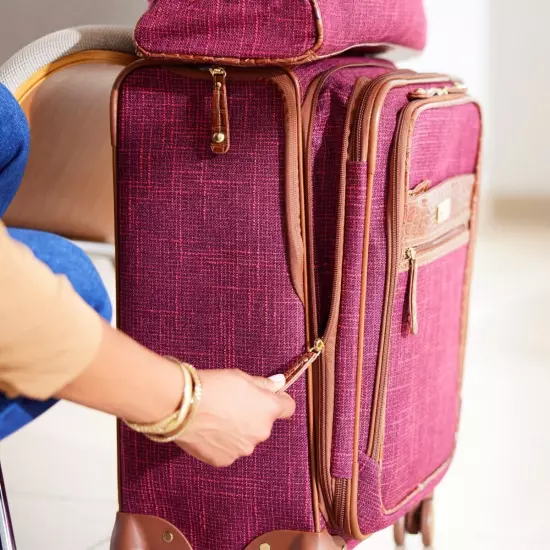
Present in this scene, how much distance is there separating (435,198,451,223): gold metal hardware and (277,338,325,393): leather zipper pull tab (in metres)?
0.24

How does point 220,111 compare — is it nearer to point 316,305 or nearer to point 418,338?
point 316,305

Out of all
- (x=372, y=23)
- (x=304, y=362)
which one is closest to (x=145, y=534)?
(x=304, y=362)

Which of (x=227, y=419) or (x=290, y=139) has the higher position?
(x=290, y=139)

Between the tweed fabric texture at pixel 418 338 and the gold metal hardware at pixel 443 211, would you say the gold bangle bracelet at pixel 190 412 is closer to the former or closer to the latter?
the tweed fabric texture at pixel 418 338

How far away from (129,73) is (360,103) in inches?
9.3

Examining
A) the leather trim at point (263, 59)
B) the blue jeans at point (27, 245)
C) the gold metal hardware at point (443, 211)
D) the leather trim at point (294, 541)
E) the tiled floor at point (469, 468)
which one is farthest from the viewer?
the tiled floor at point (469, 468)

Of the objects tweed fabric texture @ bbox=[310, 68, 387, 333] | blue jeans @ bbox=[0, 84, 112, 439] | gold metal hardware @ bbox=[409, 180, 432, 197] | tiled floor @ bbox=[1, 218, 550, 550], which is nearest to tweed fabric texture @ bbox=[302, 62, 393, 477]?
tweed fabric texture @ bbox=[310, 68, 387, 333]

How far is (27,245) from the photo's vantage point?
31.3 inches

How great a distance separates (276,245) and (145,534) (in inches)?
13.9

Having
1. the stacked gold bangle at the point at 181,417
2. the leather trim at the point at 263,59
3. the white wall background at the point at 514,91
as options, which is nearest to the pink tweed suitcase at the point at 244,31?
the leather trim at the point at 263,59

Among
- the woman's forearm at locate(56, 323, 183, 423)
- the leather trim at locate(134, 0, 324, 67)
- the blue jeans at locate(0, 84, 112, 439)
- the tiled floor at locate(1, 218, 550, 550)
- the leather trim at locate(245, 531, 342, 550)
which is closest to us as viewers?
the woman's forearm at locate(56, 323, 183, 423)

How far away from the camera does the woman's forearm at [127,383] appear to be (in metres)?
0.60

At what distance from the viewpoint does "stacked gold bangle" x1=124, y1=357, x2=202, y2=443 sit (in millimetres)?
661

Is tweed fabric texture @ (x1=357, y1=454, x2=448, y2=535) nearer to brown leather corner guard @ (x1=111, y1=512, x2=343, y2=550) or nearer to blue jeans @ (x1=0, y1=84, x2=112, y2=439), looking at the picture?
brown leather corner guard @ (x1=111, y1=512, x2=343, y2=550)
